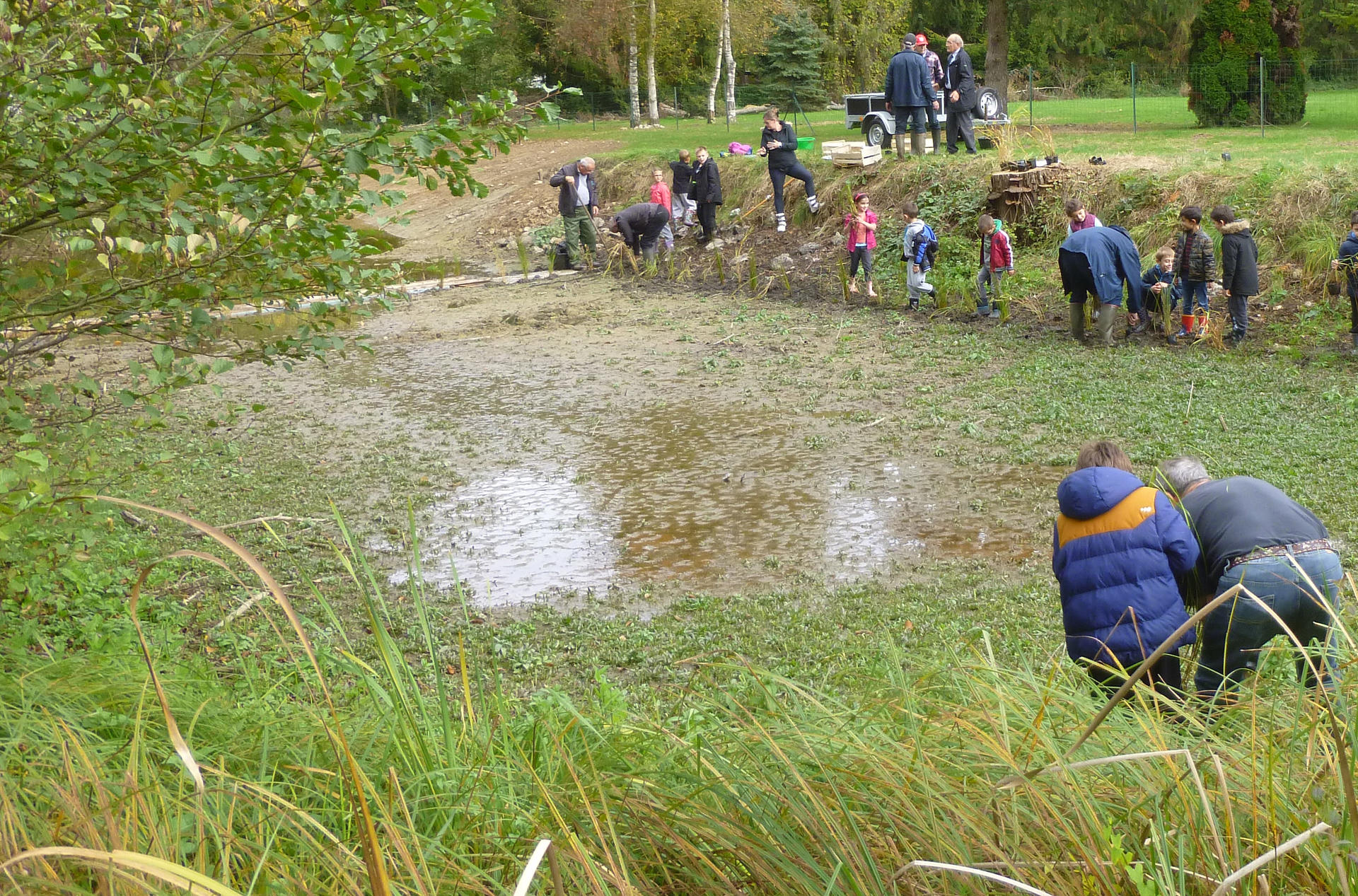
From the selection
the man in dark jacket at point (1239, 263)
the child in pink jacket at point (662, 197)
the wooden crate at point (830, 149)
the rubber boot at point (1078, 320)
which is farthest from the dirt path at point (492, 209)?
the man in dark jacket at point (1239, 263)

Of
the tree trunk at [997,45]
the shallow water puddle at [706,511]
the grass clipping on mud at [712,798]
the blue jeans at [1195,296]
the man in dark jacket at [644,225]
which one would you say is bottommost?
the shallow water puddle at [706,511]

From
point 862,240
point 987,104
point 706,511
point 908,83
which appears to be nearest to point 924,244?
point 862,240

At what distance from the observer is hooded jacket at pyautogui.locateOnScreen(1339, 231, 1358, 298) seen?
11234 mm

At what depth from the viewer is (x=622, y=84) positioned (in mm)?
50281

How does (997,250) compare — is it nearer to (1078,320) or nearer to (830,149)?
(1078,320)

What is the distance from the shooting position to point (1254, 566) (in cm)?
420

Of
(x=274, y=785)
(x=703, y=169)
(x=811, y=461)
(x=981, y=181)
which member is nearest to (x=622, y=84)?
(x=703, y=169)

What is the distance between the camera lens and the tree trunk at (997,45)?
1049 inches

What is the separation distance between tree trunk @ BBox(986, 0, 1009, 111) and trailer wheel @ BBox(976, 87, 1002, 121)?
223 inches

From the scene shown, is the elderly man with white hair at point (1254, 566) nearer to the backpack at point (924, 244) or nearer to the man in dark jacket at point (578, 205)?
the backpack at point (924, 244)

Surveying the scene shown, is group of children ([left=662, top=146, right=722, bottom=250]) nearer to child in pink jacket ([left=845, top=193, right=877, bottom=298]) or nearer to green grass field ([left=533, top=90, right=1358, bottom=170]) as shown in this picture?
green grass field ([left=533, top=90, right=1358, bottom=170])

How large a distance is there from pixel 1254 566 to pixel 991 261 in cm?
1115

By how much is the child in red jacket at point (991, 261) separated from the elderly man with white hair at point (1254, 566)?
34.6 feet

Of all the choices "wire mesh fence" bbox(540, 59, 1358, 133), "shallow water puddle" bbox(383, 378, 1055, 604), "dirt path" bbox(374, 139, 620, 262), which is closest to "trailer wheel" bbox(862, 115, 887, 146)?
"wire mesh fence" bbox(540, 59, 1358, 133)
